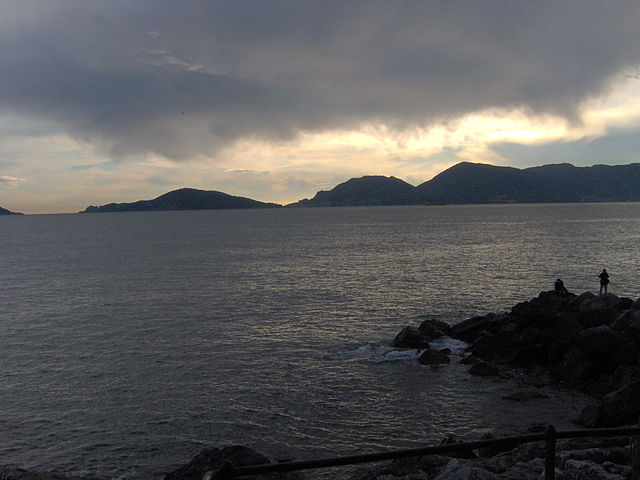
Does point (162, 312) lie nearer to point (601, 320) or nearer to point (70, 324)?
point (70, 324)

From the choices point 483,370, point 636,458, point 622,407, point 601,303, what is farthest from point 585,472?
point 601,303

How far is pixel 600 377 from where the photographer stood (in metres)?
21.8

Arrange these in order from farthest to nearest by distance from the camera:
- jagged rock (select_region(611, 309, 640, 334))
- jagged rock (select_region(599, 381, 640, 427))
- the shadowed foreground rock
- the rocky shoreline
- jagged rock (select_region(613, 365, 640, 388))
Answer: jagged rock (select_region(611, 309, 640, 334))
jagged rock (select_region(613, 365, 640, 388))
jagged rock (select_region(599, 381, 640, 427))
the rocky shoreline
the shadowed foreground rock

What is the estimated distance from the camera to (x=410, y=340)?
27.6 metres

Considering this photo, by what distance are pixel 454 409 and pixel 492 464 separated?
8743mm

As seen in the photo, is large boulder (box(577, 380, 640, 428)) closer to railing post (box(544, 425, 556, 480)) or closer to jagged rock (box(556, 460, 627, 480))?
jagged rock (box(556, 460, 627, 480))

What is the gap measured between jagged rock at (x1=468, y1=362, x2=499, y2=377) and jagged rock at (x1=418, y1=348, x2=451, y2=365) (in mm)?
1766

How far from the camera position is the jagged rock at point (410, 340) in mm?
27500

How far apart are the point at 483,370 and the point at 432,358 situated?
2.76 meters

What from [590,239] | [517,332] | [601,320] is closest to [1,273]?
[517,332]

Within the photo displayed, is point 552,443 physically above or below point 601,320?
above

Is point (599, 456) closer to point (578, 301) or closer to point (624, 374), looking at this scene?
point (624, 374)

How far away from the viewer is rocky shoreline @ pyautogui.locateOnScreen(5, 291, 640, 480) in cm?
959

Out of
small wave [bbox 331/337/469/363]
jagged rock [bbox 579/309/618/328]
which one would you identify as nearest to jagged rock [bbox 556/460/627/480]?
small wave [bbox 331/337/469/363]
